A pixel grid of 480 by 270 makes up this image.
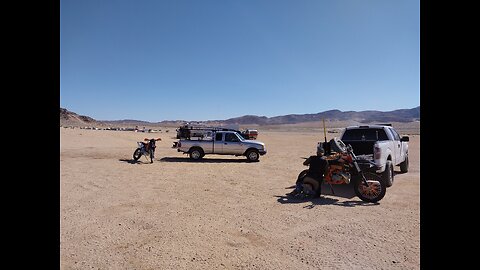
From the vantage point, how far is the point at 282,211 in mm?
6758

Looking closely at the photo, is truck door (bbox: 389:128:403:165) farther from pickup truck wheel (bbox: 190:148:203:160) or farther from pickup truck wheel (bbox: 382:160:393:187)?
pickup truck wheel (bbox: 190:148:203:160)

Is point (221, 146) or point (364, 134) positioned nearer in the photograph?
point (364, 134)

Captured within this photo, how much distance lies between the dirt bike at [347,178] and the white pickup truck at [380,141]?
0.95 meters

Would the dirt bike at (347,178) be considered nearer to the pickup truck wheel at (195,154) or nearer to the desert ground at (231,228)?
the desert ground at (231,228)

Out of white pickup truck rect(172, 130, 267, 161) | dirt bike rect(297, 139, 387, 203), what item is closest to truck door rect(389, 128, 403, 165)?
dirt bike rect(297, 139, 387, 203)

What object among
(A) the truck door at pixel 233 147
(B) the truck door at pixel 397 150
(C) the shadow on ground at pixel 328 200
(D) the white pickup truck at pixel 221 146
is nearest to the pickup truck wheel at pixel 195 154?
(D) the white pickup truck at pixel 221 146

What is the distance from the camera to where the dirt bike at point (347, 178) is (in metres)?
7.60

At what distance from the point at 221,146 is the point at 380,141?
382 inches

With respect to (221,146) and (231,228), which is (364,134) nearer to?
(231,228)

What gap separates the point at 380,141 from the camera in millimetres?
9820

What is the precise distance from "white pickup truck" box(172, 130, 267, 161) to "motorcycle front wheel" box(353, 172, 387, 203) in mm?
9739

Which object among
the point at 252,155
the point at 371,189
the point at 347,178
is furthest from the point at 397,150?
the point at 252,155

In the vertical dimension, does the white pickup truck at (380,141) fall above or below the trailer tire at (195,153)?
above

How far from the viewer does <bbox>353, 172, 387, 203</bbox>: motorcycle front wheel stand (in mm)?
7516
